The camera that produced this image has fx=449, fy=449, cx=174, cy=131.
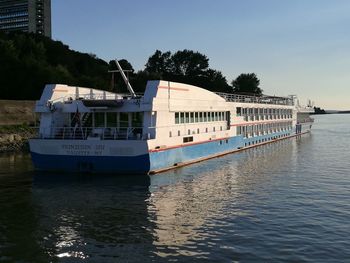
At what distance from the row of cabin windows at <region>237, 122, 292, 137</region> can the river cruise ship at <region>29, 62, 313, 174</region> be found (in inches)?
567

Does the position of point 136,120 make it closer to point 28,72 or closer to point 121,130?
point 121,130

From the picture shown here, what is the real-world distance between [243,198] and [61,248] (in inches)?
437

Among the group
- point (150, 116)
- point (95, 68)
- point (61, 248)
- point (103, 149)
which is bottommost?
point (61, 248)

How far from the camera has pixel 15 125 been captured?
6419 centimetres

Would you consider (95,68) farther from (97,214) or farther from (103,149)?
(97,214)

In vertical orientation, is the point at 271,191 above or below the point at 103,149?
below

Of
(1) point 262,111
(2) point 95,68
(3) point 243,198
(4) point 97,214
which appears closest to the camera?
(4) point 97,214

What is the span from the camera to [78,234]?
17.2 metres

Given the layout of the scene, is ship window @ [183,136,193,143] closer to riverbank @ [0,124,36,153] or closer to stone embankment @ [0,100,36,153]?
riverbank @ [0,124,36,153]

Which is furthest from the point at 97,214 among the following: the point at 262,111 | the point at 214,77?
the point at 214,77

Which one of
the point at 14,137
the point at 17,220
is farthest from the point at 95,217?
the point at 14,137

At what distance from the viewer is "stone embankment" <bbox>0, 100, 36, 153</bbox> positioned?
184 feet

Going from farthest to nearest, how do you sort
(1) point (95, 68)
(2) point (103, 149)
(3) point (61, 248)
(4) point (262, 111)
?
(1) point (95, 68), (4) point (262, 111), (2) point (103, 149), (3) point (61, 248)

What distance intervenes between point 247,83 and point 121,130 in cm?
15762
